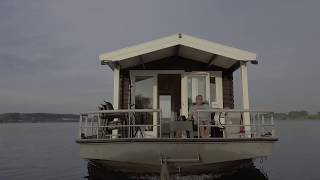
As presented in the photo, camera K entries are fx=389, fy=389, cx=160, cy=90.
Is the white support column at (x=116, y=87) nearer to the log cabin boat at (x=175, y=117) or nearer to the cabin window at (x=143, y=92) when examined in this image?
the log cabin boat at (x=175, y=117)

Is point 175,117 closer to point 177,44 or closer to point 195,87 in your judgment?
point 195,87

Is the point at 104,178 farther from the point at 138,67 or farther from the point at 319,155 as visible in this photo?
the point at 319,155

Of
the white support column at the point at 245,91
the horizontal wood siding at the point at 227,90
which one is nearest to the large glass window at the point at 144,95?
the horizontal wood siding at the point at 227,90

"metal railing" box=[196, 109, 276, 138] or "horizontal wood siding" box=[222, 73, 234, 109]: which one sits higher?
"horizontal wood siding" box=[222, 73, 234, 109]

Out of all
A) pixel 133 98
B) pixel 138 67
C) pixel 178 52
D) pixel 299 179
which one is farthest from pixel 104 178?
pixel 299 179

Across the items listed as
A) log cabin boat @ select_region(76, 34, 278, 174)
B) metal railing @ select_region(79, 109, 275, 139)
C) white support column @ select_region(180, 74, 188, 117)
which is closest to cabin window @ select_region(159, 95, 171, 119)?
log cabin boat @ select_region(76, 34, 278, 174)

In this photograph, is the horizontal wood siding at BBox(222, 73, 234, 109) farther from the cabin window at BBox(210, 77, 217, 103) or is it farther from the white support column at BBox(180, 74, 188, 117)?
the white support column at BBox(180, 74, 188, 117)

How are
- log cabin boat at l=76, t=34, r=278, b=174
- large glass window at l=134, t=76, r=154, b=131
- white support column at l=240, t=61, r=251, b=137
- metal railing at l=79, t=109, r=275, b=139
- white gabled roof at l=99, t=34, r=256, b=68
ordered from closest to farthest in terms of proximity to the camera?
log cabin boat at l=76, t=34, r=278, b=174 < metal railing at l=79, t=109, r=275, b=139 < white gabled roof at l=99, t=34, r=256, b=68 < white support column at l=240, t=61, r=251, b=137 < large glass window at l=134, t=76, r=154, b=131

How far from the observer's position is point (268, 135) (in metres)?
10.1

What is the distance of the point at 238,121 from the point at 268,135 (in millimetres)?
949

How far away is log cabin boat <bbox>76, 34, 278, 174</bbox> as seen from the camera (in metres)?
9.41

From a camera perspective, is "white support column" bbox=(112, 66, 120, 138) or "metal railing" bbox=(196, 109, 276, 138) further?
"white support column" bbox=(112, 66, 120, 138)

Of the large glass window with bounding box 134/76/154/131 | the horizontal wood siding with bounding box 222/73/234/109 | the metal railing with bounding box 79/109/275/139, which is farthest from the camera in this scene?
the horizontal wood siding with bounding box 222/73/234/109

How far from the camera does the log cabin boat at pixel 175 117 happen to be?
9414 millimetres
